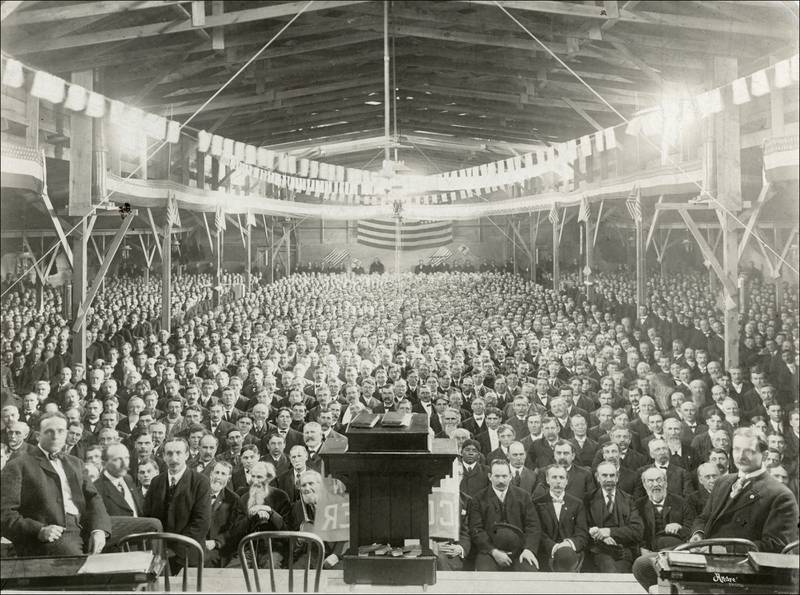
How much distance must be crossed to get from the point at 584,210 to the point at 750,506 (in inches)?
123

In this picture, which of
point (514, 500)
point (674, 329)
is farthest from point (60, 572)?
point (674, 329)

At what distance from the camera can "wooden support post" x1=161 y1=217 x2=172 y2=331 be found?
6.28 m

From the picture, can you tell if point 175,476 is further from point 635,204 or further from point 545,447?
point 635,204

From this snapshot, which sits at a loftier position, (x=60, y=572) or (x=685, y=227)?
(x=685, y=227)

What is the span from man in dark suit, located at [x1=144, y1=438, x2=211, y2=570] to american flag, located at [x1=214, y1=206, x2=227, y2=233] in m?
2.37

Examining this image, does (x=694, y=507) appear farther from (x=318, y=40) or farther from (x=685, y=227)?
(x=318, y=40)

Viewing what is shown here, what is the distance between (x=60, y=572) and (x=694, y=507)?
500 centimetres

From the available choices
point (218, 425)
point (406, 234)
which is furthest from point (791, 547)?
point (218, 425)

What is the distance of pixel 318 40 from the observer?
6.27m

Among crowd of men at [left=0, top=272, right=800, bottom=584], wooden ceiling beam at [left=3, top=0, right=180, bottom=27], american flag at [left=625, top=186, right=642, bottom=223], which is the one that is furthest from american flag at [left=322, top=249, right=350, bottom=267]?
american flag at [left=625, top=186, right=642, bottom=223]

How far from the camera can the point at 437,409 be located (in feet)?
20.5

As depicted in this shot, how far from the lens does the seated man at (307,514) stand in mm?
5477

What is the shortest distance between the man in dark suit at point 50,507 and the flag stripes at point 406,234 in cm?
337

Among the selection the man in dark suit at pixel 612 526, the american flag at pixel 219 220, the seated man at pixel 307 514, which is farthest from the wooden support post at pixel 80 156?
the man in dark suit at pixel 612 526
